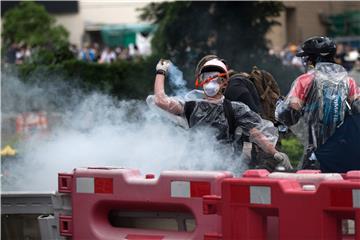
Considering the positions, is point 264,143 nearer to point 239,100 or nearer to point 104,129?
point 239,100

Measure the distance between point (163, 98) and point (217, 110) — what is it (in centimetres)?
38

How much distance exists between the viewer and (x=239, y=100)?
7102 millimetres

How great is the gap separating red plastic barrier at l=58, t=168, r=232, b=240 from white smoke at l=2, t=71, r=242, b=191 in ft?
3.07

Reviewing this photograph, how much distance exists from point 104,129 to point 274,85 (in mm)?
1419

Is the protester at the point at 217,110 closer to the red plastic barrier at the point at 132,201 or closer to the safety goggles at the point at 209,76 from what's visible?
the safety goggles at the point at 209,76

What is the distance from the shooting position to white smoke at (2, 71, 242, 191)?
21.8 ft

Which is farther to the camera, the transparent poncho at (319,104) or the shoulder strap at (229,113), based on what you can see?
the shoulder strap at (229,113)

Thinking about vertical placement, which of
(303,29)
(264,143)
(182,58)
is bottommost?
(264,143)

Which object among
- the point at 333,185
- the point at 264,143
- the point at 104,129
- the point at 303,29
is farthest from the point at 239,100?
the point at 303,29

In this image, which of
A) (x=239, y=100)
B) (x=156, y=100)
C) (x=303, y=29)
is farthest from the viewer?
(x=303, y=29)

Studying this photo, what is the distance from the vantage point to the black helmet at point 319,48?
6512 mm

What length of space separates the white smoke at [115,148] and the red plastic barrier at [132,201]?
3.07 ft

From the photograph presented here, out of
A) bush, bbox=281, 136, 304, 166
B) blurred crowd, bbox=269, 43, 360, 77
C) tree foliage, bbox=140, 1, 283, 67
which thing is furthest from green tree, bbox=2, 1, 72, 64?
bush, bbox=281, 136, 304, 166

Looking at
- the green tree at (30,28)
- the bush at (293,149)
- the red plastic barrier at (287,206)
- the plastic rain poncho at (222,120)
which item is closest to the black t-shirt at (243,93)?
the plastic rain poncho at (222,120)
